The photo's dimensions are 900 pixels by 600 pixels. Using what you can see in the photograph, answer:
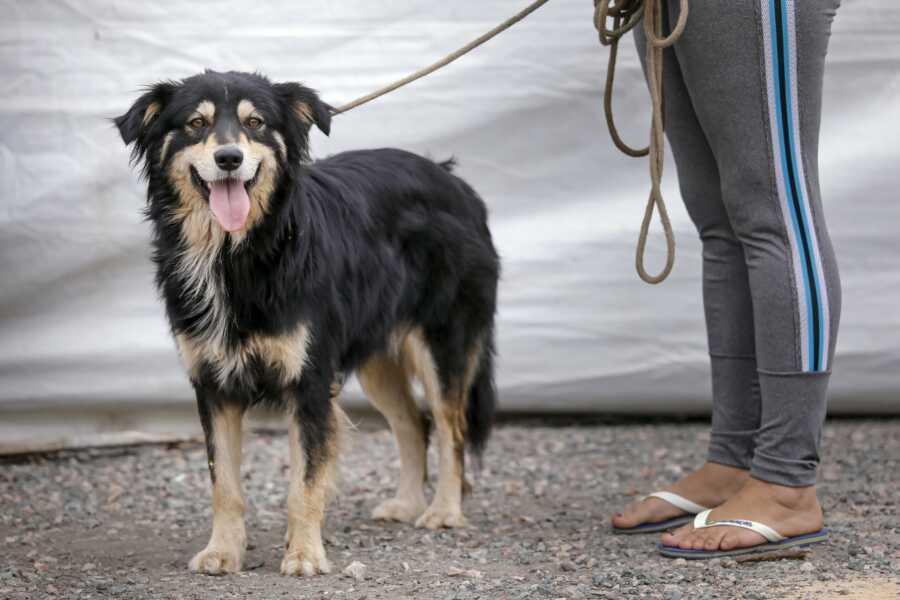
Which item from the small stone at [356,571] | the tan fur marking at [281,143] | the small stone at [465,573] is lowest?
the small stone at [356,571]

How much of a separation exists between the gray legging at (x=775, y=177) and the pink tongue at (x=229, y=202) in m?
1.16

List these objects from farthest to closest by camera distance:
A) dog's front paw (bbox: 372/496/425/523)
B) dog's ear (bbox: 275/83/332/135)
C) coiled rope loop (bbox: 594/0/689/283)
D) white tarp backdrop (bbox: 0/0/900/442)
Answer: white tarp backdrop (bbox: 0/0/900/442)
dog's front paw (bbox: 372/496/425/523)
dog's ear (bbox: 275/83/332/135)
coiled rope loop (bbox: 594/0/689/283)

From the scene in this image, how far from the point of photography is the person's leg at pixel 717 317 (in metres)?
3.33

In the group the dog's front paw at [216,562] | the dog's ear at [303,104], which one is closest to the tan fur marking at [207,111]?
the dog's ear at [303,104]

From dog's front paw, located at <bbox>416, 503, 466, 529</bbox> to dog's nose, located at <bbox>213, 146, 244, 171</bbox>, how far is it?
132cm

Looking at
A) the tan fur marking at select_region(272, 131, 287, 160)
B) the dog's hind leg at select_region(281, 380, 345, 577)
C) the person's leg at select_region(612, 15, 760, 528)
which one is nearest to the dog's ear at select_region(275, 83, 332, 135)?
the tan fur marking at select_region(272, 131, 287, 160)

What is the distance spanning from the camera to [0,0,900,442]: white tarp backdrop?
190 inches

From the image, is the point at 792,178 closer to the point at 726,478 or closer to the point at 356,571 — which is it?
the point at 726,478

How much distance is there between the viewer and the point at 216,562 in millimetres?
3277

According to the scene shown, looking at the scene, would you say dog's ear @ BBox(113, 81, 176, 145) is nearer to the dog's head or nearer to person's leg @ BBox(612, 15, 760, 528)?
the dog's head

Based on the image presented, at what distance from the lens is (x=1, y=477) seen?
464 cm

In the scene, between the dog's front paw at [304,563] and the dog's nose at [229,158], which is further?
the dog's front paw at [304,563]

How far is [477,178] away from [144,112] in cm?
204

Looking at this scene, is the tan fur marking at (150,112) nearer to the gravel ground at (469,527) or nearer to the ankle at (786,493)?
the gravel ground at (469,527)
